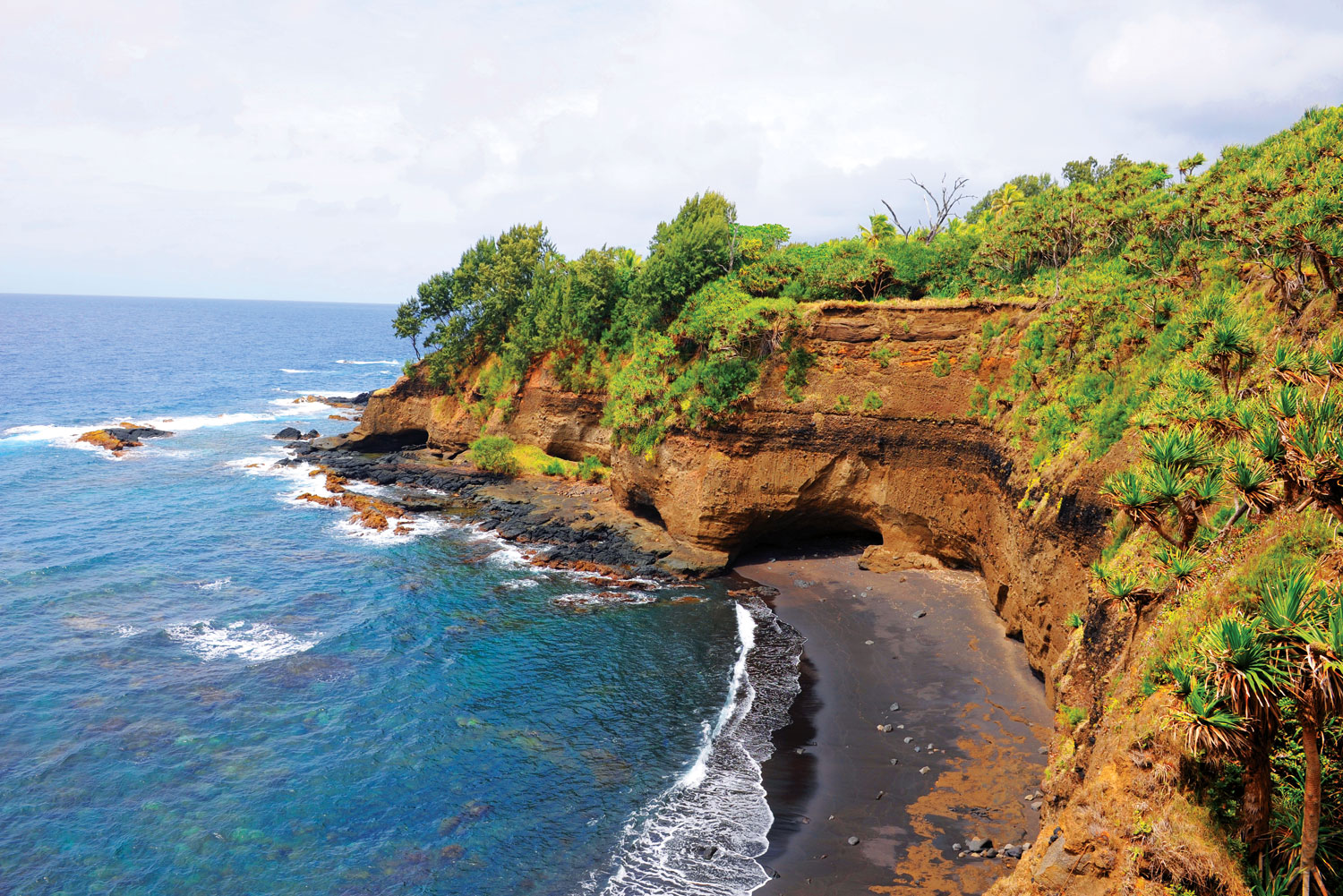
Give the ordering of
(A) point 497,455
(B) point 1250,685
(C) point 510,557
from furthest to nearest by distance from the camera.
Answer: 1. (A) point 497,455
2. (C) point 510,557
3. (B) point 1250,685

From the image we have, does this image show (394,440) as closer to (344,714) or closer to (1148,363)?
(344,714)

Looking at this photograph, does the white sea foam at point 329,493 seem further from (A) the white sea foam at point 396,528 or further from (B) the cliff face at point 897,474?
(B) the cliff face at point 897,474

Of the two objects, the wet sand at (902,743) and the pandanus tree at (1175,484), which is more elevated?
the pandanus tree at (1175,484)

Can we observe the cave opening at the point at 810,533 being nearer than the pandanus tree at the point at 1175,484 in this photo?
No

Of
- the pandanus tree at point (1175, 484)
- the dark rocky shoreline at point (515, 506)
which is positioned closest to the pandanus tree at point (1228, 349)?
the pandanus tree at point (1175, 484)

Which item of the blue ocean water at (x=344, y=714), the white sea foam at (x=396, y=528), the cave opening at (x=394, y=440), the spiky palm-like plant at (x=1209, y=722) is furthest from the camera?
the cave opening at (x=394, y=440)

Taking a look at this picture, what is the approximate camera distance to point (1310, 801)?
30.8 feet

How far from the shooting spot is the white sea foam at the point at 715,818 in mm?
17891

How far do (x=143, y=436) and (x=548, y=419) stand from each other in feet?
126

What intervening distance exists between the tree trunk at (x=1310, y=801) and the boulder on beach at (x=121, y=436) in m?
69.5

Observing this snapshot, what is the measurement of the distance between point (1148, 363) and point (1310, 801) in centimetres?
1669

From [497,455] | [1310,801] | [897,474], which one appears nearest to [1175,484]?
[1310,801]

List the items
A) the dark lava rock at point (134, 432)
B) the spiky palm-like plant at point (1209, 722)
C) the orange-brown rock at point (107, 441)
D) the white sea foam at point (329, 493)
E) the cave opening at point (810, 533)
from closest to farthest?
the spiky palm-like plant at point (1209, 722)
the cave opening at point (810, 533)
the white sea foam at point (329, 493)
the orange-brown rock at point (107, 441)
the dark lava rock at point (134, 432)

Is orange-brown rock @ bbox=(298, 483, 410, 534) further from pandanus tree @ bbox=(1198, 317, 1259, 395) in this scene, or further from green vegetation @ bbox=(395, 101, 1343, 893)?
pandanus tree @ bbox=(1198, 317, 1259, 395)
